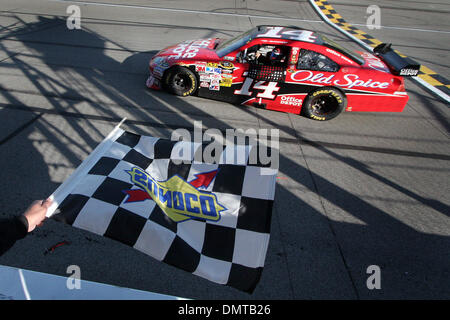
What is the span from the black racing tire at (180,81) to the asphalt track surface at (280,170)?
179mm

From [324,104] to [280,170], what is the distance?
80.2 inches

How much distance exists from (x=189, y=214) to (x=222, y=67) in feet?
11.7

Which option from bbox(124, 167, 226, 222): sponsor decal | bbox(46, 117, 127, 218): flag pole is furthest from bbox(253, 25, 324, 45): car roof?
bbox(124, 167, 226, 222): sponsor decal

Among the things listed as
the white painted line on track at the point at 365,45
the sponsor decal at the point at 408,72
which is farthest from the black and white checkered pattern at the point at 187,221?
the white painted line on track at the point at 365,45

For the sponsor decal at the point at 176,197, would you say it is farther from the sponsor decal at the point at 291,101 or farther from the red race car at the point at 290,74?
the sponsor decal at the point at 291,101

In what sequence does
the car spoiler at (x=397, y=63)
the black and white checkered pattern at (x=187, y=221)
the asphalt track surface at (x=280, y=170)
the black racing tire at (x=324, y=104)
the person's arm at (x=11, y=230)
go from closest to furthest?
the person's arm at (x=11, y=230) → the black and white checkered pattern at (x=187, y=221) → the asphalt track surface at (x=280, y=170) → the car spoiler at (x=397, y=63) → the black racing tire at (x=324, y=104)

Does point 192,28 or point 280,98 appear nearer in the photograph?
point 280,98

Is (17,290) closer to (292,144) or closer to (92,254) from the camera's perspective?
(92,254)

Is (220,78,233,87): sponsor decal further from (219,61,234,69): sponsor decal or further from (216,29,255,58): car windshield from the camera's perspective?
(216,29,255,58): car windshield

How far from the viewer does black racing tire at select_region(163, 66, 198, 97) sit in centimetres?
517

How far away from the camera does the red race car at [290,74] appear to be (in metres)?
4.79

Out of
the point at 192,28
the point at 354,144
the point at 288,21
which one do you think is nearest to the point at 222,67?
the point at 354,144

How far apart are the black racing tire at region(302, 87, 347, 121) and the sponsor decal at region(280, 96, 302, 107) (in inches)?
4.4

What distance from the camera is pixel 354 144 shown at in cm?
464
